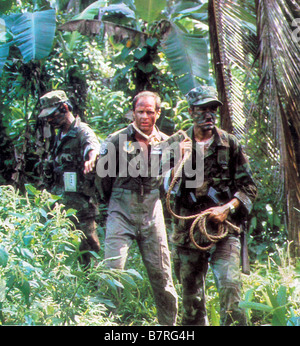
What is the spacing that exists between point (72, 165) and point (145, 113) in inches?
59.7

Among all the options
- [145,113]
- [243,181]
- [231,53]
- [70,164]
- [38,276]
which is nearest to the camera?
[38,276]

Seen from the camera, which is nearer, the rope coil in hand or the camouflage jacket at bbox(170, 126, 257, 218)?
the rope coil in hand

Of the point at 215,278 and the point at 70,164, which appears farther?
the point at 70,164

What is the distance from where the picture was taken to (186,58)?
707 centimetres

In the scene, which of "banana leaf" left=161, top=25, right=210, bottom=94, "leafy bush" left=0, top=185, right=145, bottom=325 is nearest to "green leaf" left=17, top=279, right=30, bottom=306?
"leafy bush" left=0, top=185, right=145, bottom=325

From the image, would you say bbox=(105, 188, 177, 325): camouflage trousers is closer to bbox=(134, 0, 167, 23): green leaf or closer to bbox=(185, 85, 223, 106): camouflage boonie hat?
bbox=(185, 85, 223, 106): camouflage boonie hat

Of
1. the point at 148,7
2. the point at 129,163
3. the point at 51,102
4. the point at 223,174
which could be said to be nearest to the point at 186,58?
the point at 148,7

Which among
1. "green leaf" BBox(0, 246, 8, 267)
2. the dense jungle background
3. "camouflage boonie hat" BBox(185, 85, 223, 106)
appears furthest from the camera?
"camouflage boonie hat" BBox(185, 85, 223, 106)

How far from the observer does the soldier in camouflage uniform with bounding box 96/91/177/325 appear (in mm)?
5090

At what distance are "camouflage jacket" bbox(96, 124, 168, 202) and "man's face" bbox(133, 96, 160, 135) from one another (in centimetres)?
11

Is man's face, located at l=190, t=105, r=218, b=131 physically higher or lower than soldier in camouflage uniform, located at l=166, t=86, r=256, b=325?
higher

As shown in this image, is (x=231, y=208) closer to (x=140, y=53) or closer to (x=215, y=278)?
(x=215, y=278)
